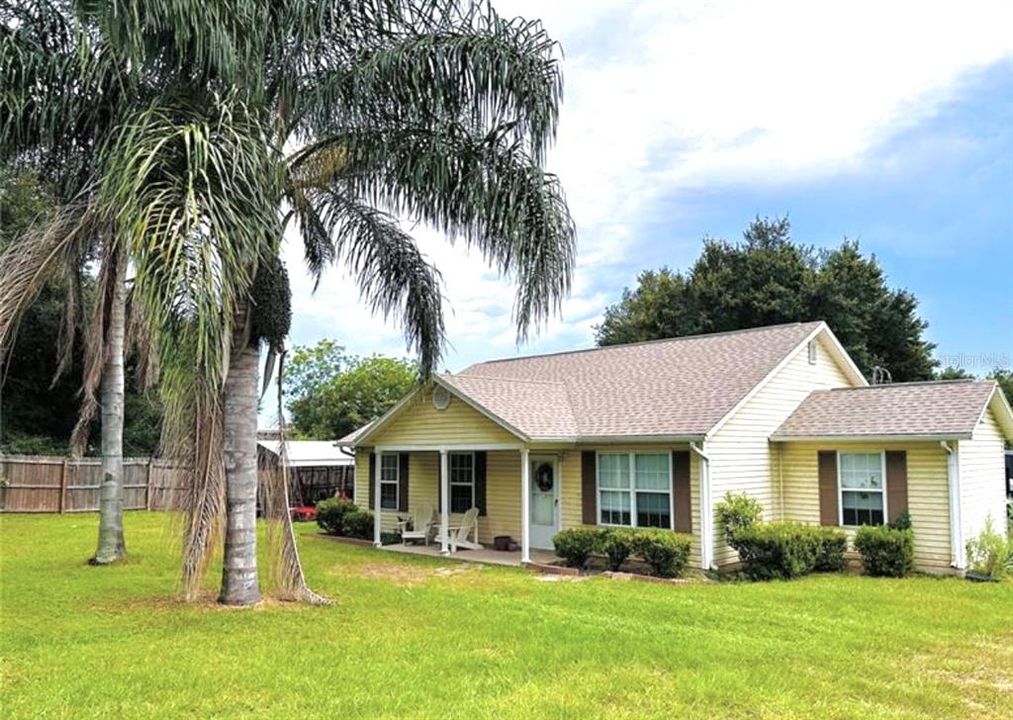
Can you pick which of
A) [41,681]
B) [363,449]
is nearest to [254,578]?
[41,681]

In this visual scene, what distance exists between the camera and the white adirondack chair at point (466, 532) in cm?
1552

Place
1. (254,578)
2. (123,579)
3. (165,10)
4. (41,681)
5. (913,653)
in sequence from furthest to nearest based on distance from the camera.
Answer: (123,579)
(254,578)
(913,653)
(165,10)
(41,681)

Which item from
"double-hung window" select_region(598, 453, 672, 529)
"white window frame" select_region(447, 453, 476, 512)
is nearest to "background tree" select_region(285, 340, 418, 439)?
"white window frame" select_region(447, 453, 476, 512)

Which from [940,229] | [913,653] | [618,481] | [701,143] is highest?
[701,143]

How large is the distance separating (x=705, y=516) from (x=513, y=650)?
6.38 m

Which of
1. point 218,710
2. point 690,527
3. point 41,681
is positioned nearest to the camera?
point 218,710

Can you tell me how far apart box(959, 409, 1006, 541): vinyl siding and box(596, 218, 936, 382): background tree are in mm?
14295

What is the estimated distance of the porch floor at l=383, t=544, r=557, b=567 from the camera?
14.2m

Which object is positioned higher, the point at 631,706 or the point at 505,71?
the point at 505,71

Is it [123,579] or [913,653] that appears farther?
[123,579]

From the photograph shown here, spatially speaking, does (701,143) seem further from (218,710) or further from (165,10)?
(218,710)

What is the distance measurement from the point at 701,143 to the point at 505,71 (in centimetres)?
961

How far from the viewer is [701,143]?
16688 mm

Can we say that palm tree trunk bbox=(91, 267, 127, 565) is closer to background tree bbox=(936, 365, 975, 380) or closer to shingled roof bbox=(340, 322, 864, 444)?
shingled roof bbox=(340, 322, 864, 444)
